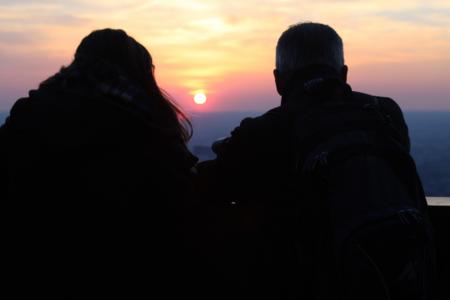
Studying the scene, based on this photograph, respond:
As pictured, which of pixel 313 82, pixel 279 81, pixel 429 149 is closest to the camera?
pixel 313 82

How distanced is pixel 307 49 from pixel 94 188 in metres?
1.17

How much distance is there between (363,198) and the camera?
2195mm

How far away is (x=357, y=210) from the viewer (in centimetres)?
218

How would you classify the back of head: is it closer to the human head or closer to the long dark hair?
the long dark hair

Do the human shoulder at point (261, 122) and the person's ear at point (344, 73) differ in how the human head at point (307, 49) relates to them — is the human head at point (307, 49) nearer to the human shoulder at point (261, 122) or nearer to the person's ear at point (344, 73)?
the person's ear at point (344, 73)

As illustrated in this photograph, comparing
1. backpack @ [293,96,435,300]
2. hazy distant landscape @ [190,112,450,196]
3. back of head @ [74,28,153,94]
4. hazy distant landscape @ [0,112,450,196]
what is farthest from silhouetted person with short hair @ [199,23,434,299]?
hazy distant landscape @ [0,112,450,196]

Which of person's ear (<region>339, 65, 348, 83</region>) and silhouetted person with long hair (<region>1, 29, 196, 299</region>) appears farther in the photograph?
person's ear (<region>339, 65, 348, 83</region>)

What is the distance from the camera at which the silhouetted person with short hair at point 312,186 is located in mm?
2186

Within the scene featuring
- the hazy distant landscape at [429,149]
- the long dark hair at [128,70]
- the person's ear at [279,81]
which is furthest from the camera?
the hazy distant landscape at [429,149]

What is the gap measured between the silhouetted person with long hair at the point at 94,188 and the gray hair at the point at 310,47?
2.22ft

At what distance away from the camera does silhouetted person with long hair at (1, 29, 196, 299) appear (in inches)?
87.4

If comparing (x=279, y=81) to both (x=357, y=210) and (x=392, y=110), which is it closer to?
(x=392, y=110)

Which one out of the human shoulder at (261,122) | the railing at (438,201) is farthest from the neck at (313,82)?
the railing at (438,201)

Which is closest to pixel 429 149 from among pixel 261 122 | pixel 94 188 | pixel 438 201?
pixel 438 201
